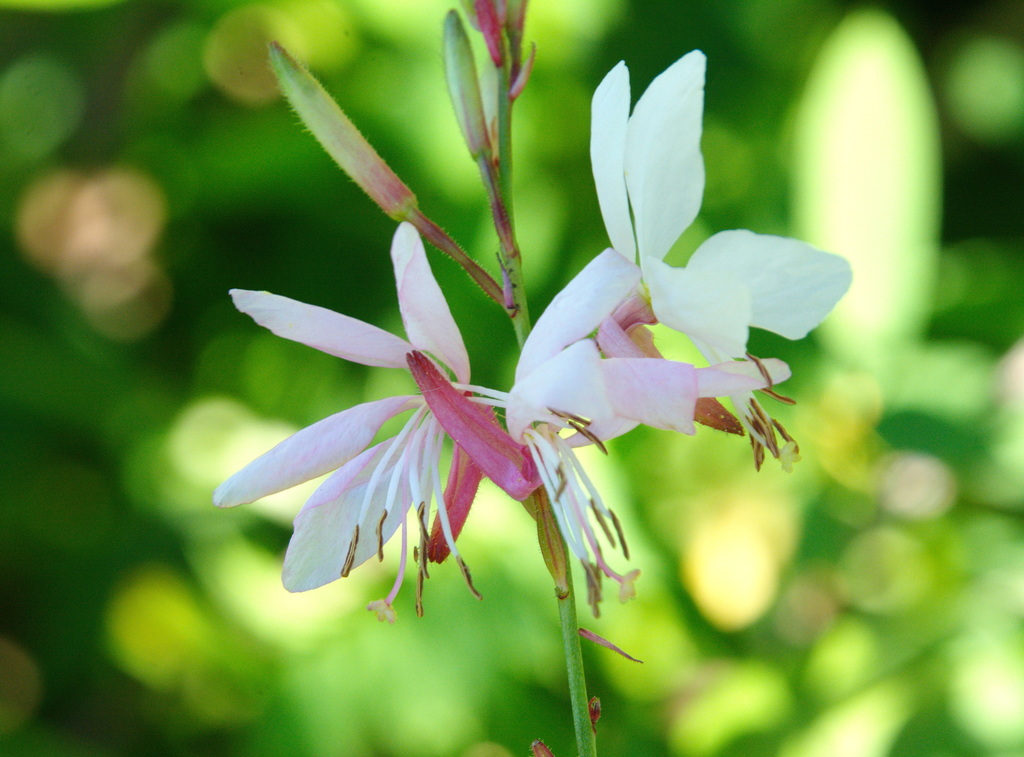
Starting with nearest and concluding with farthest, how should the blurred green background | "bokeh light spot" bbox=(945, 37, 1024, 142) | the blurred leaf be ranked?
1. the blurred green background
2. the blurred leaf
3. "bokeh light spot" bbox=(945, 37, 1024, 142)

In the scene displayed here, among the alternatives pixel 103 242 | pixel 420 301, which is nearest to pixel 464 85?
pixel 420 301

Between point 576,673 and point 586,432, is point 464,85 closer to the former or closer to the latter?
point 586,432

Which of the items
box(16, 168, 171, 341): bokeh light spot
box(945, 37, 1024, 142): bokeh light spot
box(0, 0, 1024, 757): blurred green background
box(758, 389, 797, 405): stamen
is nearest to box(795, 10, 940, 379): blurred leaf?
box(0, 0, 1024, 757): blurred green background

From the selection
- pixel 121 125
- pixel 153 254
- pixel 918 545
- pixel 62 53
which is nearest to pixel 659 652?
pixel 918 545

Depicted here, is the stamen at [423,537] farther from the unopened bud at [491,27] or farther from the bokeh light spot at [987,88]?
the bokeh light spot at [987,88]

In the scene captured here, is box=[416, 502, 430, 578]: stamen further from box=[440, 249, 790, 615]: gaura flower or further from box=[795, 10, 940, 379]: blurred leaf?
box=[795, 10, 940, 379]: blurred leaf

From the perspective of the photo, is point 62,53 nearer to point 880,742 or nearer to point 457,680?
point 457,680

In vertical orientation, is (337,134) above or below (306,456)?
above
